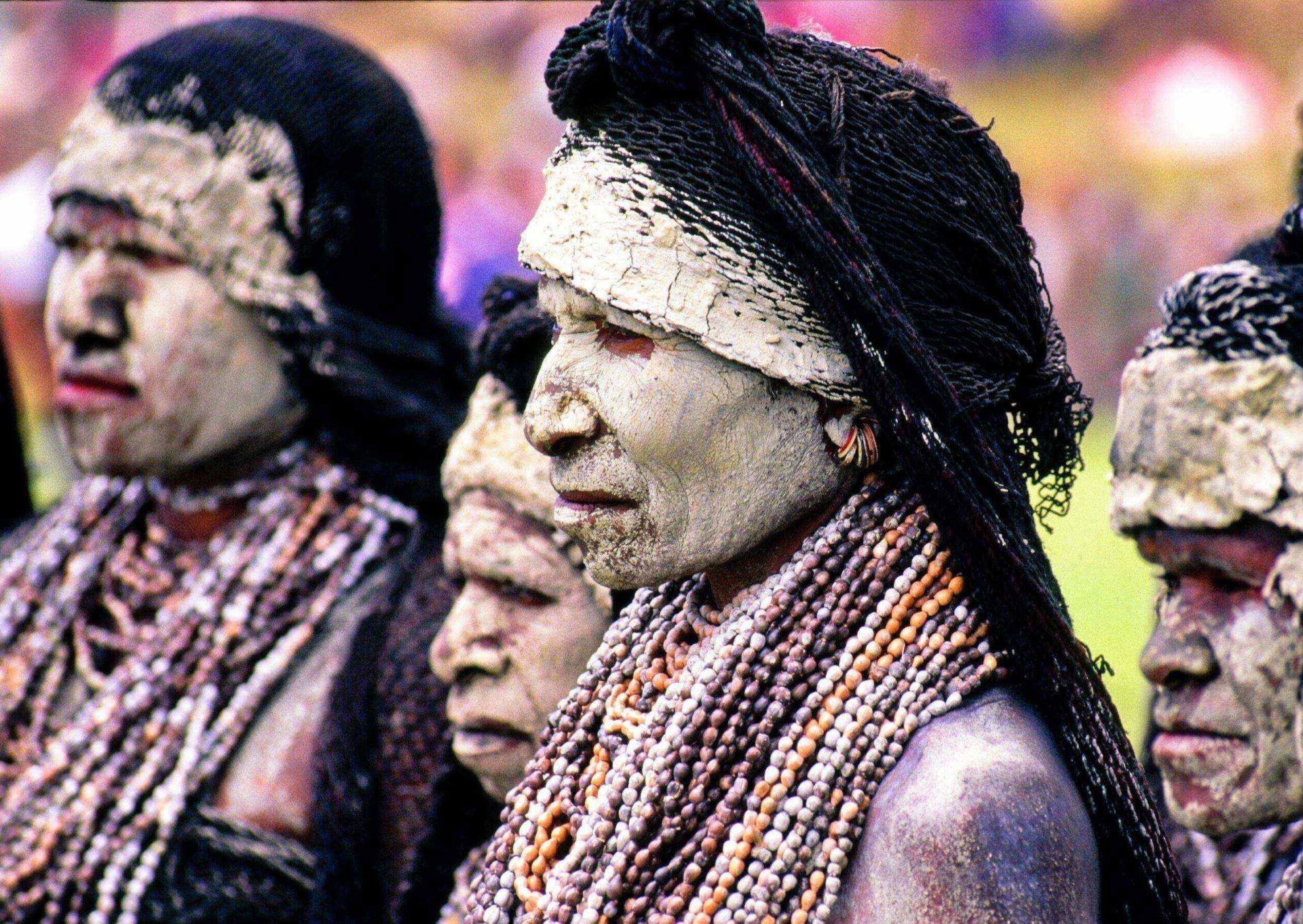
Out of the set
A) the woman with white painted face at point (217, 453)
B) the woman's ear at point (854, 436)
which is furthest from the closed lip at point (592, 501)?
→ the woman with white painted face at point (217, 453)

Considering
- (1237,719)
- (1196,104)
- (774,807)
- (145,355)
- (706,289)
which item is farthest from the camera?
(1196,104)

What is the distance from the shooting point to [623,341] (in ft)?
7.97

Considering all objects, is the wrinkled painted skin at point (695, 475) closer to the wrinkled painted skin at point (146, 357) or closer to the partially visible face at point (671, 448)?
the partially visible face at point (671, 448)

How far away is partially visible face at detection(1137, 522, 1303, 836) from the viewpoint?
198 cm

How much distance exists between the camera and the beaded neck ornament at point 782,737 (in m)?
2.22

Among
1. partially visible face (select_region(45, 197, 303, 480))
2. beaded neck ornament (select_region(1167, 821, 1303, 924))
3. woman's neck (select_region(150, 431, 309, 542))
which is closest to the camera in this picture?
beaded neck ornament (select_region(1167, 821, 1303, 924))

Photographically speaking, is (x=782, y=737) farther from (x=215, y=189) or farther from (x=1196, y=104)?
(x=1196, y=104)

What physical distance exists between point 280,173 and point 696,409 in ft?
6.77

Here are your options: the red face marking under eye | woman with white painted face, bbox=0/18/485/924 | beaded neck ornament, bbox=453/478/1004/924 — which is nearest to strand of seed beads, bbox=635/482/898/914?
beaded neck ornament, bbox=453/478/1004/924

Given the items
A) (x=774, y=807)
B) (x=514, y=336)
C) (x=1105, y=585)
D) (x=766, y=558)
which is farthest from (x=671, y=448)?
(x=1105, y=585)

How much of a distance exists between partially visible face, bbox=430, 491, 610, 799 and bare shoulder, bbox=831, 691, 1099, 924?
3.54ft

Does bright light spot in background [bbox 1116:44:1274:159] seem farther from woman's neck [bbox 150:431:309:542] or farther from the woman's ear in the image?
the woman's ear

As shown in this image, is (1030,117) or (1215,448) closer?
(1215,448)

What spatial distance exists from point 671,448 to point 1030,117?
24.1ft
